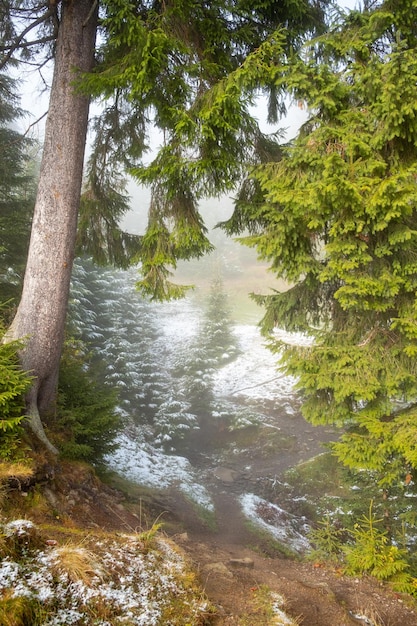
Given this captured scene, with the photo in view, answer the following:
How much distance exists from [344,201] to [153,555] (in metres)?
4.11

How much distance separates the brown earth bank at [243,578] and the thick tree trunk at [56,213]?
126 cm

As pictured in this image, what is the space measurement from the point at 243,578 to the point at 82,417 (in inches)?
129

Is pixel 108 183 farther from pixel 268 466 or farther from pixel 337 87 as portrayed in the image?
pixel 268 466

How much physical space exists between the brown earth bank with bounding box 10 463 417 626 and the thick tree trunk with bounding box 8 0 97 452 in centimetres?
126

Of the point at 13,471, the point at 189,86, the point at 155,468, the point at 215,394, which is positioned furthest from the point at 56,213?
the point at 215,394

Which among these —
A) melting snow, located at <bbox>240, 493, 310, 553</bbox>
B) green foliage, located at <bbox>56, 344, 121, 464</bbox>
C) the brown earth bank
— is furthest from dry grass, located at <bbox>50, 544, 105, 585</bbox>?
melting snow, located at <bbox>240, 493, 310, 553</bbox>

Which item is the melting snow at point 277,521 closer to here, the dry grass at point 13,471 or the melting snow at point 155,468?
the melting snow at point 155,468

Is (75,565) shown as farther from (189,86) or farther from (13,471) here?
(189,86)

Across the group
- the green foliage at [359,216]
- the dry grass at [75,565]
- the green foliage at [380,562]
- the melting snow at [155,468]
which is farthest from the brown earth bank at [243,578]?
the melting snow at [155,468]

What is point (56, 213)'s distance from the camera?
5188 mm

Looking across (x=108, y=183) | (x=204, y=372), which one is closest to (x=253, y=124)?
(x=108, y=183)

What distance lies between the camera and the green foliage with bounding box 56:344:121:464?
5395 millimetres

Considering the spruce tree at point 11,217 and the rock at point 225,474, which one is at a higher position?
the spruce tree at point 11,217

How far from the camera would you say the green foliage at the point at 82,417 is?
539cm
